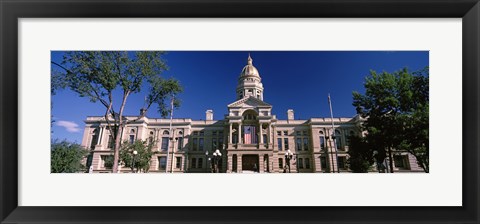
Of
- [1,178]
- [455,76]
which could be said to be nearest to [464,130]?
[455,76]

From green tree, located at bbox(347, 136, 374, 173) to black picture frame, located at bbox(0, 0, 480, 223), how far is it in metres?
7.77

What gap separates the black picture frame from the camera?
2846 millimetres

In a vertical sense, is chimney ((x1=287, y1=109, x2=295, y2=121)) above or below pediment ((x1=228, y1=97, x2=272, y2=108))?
below

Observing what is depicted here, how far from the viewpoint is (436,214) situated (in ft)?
9.38

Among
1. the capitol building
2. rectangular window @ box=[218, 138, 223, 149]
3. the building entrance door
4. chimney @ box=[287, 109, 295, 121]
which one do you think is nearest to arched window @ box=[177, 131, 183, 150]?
the capitol building

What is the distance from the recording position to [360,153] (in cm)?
1094

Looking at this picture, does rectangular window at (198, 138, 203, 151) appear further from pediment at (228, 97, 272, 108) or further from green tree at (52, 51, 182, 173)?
green tree at (52, 51, 182, 173)

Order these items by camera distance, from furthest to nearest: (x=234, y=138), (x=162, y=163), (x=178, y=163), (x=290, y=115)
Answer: (x=178, y=163) < (x=234, y=138) < (x=162, y=163) < (x=290, y=115)
